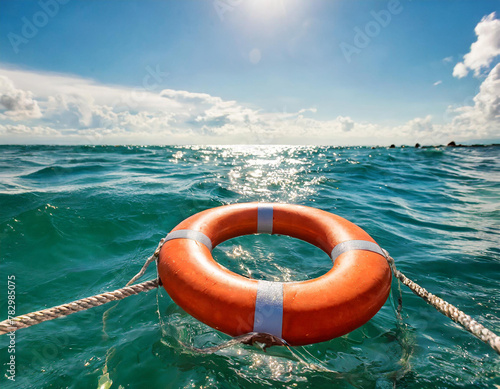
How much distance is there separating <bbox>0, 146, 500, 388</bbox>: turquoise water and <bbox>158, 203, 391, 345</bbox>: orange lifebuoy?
381 millimetres

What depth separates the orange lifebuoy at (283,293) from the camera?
142cm

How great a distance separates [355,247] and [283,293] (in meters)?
0.85

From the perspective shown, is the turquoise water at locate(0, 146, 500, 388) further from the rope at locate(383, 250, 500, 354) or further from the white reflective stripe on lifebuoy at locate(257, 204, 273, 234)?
the white reflective stripe on lifebuoy at locate(257, 204, 273, 234)

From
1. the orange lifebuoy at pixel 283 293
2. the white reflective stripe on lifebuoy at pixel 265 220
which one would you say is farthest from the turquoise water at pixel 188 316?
the white reflective stripe on lifebuoy at pixel 265 220

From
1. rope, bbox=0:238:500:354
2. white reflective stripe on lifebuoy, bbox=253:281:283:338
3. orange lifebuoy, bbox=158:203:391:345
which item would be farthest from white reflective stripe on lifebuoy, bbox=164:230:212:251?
white reflective stripe on lifebuoy, bbox=253:281:283:338

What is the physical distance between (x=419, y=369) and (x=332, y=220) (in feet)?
4.12

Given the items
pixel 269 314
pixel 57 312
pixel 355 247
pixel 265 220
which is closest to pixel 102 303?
pixel 57 312

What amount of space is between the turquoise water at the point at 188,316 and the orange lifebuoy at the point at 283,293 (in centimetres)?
38

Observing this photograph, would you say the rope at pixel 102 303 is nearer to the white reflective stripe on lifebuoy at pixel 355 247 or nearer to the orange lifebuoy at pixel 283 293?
the orange lifebuoy at pixel 283 293

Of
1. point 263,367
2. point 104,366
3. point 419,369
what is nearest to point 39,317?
point 104,366

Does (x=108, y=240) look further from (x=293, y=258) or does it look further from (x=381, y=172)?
(x=381, y=172)

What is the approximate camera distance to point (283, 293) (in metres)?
1.49

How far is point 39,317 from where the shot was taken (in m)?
1.42

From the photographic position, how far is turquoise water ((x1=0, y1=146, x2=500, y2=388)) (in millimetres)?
1561
